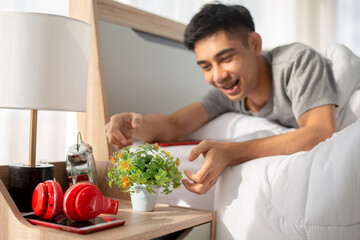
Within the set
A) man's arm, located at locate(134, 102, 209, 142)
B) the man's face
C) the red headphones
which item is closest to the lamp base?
the red headphones

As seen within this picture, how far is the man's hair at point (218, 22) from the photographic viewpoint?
1.50 m

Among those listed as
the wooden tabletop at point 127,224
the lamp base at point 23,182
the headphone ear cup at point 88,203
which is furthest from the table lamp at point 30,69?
the headphone ear cup at point 88,203

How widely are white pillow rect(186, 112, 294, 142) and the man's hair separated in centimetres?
34

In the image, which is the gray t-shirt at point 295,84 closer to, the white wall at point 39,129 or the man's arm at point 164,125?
the man's arm at point 164,125

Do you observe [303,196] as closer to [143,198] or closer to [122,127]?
→ [143,198]

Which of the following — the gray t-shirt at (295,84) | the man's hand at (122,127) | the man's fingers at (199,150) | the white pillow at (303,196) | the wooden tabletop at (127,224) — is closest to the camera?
the wooden tabletop at (127,224)

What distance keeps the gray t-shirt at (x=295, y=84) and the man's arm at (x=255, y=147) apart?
49 millimetres

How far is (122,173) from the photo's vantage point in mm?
958

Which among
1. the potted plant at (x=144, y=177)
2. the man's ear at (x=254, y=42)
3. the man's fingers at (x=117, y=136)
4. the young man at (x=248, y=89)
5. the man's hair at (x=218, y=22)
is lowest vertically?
the potted plant at (x=144, y=177)

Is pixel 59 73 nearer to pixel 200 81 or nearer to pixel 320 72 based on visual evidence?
pixel 320 72

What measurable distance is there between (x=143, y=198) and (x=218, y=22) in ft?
2.71

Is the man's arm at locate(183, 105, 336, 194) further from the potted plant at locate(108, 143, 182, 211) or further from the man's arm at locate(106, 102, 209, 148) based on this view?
the man's arm at locate(106, 102, 209, 148)

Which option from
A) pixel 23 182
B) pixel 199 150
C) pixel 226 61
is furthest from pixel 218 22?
pixel 23 182

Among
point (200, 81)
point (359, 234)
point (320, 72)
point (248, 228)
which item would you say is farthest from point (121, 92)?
point (359, 234)
